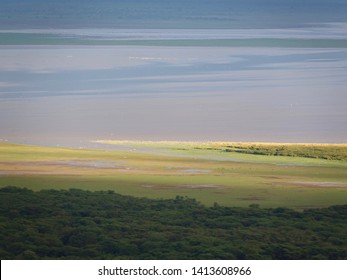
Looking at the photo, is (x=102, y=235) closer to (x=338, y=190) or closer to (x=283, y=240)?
(x=283, y=240)

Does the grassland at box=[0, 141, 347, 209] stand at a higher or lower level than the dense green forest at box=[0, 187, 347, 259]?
higher

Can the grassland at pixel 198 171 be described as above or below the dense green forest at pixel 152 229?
above

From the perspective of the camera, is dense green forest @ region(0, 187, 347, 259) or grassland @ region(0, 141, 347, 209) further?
grassland @ region(0, 141, 347, 209)

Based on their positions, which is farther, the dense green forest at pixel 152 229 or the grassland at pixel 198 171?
the grassland at pixel 198 171

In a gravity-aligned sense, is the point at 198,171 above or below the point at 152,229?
above

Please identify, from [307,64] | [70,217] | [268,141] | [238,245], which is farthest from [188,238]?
[307,64]
